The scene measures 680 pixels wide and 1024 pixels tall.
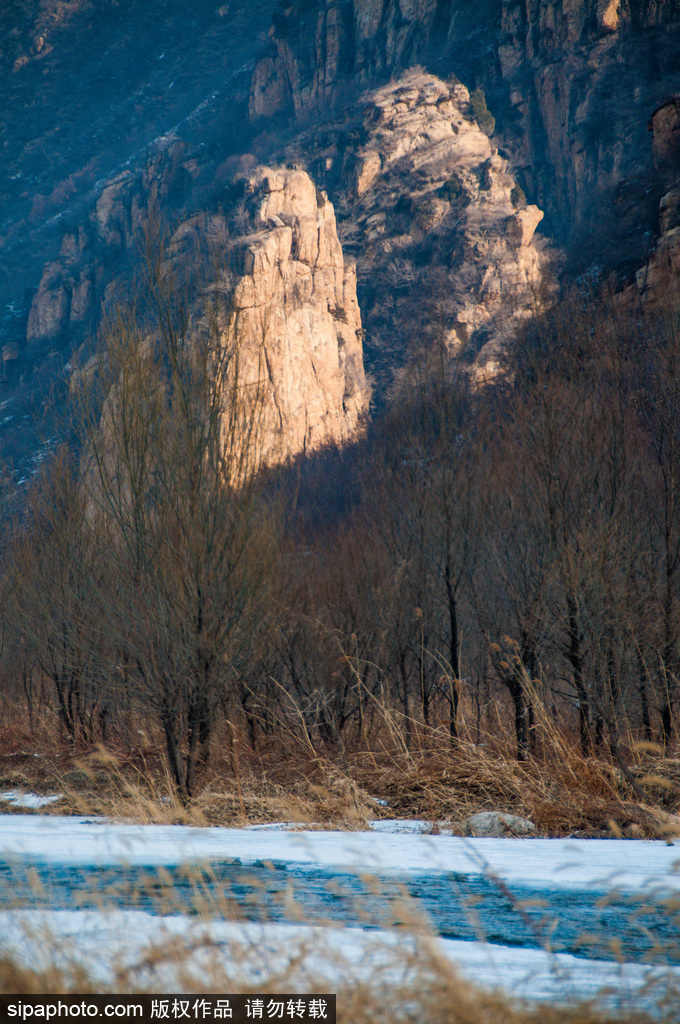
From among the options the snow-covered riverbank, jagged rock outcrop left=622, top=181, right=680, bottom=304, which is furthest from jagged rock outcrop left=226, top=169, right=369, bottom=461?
the snow-covered riverbank

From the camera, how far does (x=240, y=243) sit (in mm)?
50594

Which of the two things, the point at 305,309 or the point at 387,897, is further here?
the point at 305,309

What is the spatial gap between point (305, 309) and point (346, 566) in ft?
141

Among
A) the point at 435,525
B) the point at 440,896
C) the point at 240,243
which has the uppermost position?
the point at 240,243

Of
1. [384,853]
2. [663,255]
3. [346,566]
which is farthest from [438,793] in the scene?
[663,255]

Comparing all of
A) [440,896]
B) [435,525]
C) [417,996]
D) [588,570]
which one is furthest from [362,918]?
[435,525]

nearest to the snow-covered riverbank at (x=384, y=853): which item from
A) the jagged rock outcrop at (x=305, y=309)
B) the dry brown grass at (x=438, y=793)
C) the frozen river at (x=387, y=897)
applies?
the frozen river at (x=387, y=897)

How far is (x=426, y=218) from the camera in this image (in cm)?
6481

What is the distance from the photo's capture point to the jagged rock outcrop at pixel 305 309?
49.6 meters

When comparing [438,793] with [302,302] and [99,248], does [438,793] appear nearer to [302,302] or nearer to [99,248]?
[302,302]

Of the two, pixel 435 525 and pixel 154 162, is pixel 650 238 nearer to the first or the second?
pixel 435 525

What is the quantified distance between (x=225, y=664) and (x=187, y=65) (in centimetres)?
16722

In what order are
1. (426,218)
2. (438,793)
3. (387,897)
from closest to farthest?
(387,897) → (438,793) → (426,218)

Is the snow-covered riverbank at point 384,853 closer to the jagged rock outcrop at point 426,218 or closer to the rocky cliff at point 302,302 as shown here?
the rocky cliff at point 302,302
